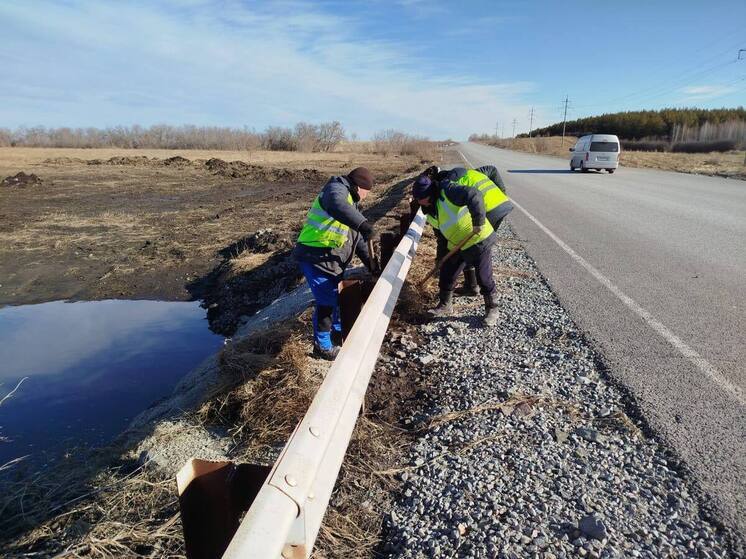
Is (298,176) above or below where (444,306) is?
below

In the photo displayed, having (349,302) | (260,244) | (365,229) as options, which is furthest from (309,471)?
(260,244)

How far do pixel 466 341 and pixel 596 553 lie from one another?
7.76ft

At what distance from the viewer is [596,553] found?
2.09 m

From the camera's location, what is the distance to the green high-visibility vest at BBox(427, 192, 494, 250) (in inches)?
191

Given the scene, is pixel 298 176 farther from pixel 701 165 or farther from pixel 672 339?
pixel 672 339

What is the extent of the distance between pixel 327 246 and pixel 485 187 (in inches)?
64.8

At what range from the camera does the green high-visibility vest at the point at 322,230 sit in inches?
175

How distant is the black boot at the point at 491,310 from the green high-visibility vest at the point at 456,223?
0.53m

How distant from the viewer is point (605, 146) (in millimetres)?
23703

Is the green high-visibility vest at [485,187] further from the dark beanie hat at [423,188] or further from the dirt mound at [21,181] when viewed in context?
the dirt mound at [21,181]

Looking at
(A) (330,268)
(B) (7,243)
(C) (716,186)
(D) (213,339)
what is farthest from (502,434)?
(C) (716,186)

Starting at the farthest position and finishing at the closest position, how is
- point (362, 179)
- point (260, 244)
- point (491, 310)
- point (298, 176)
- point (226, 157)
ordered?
point (226, 157) → point (298, 176) → point (260, 244) → point (491, 310) → point (362, 179)

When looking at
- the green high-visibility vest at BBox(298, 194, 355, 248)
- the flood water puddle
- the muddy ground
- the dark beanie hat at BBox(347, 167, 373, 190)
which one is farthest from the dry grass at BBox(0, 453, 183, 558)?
the muddy ground

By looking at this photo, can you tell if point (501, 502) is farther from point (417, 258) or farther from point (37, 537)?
point (417, 258)
